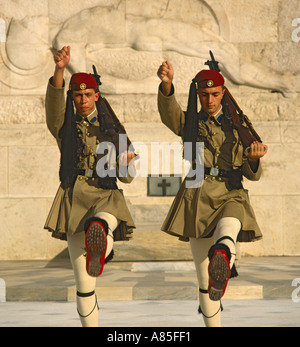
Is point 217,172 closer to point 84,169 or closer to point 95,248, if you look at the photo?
point 84,169

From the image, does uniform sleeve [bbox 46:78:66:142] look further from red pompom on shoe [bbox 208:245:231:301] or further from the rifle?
red pompom on shoe [bbox 208:245:231:301]

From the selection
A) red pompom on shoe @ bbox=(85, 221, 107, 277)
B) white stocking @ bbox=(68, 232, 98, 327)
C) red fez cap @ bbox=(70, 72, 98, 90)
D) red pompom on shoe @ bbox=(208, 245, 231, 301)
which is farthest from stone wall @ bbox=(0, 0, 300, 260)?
red pompom on shoe @ bbox=(208, 245, 231, 301)

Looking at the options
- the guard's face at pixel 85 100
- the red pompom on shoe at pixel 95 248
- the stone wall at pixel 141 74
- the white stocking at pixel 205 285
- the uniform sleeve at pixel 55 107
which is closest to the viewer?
the red pompom on shoe at pixel 95 248

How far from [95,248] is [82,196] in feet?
2.50

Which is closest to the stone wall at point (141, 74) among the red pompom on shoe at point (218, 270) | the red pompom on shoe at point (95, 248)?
the red pompom on shoe at point (95, 248)

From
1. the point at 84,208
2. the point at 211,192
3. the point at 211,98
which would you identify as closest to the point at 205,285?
the point at 211,192

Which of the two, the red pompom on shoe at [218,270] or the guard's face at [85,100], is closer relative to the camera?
the red pompom on shoe at [218,270]

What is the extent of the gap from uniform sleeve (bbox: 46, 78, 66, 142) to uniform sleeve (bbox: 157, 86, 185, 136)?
2.45 feet

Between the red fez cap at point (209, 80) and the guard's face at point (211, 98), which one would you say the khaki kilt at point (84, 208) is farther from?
the red fez cap at point (209, 80)

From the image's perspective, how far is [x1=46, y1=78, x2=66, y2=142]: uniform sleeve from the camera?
19.7ft

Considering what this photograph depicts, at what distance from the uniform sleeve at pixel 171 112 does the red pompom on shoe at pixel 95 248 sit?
41.9 inches

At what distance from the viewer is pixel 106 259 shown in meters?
5.97

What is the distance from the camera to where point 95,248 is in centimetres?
547

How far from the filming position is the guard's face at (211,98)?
6.03 meters
